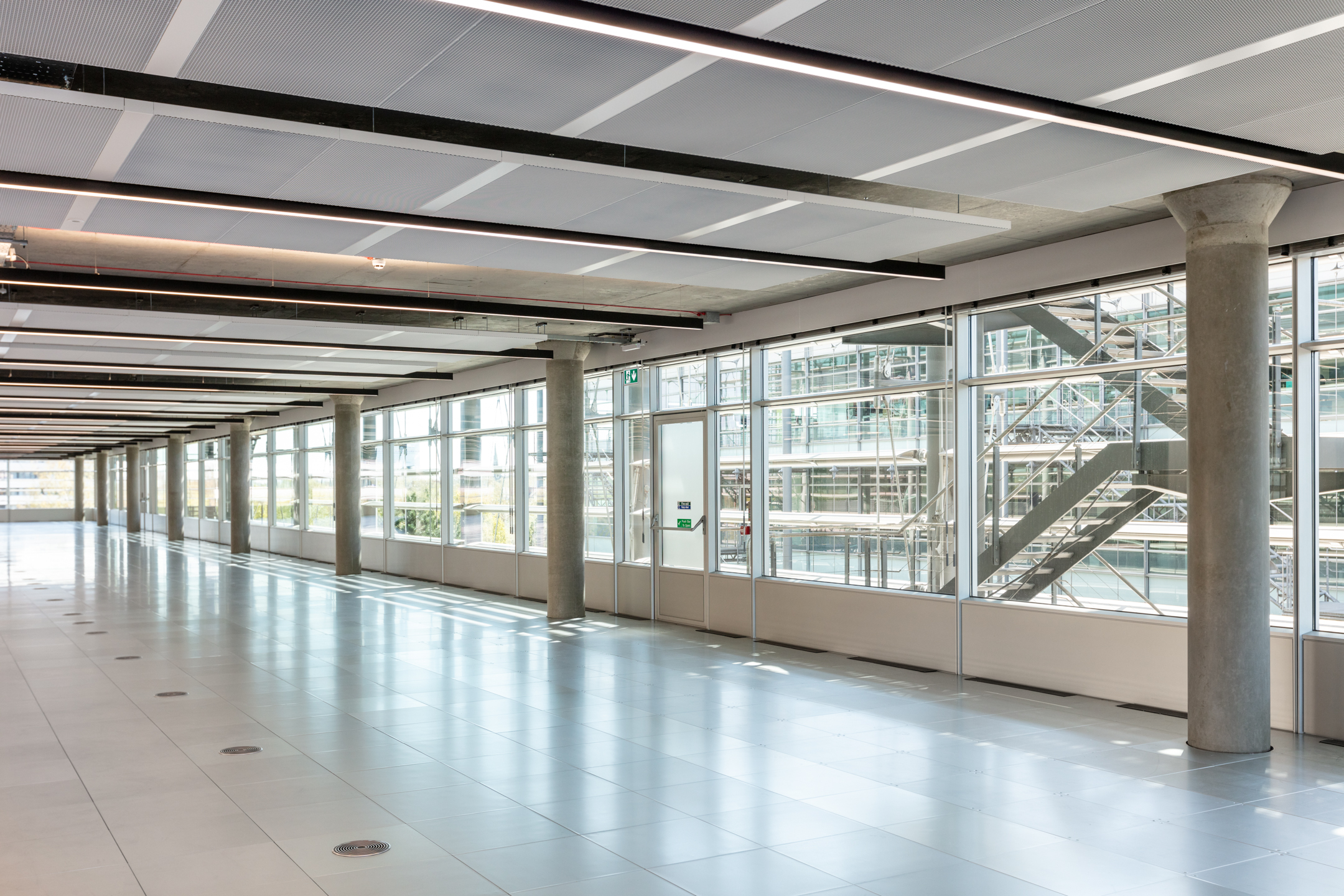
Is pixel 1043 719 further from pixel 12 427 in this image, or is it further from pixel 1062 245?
pixel 12 427

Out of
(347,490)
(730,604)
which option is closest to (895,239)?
(730,604)

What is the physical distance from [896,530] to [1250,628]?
4488 mm

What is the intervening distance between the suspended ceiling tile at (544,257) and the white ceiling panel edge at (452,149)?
5.50ft

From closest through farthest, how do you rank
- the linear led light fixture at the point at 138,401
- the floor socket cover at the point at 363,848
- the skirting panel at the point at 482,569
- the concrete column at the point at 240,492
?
the floor socket cover at the point at 363,848
the skirting panel at the point at 482,569
the linear led light fixture at the point at 138,401
the concrete column at the point at 240,492

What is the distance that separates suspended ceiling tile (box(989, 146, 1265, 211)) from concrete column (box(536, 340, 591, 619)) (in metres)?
8.29

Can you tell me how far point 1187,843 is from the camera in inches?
199

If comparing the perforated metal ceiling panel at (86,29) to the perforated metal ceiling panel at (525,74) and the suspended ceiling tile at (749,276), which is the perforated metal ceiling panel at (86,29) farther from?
the suspended ceiling tile at (749,276)

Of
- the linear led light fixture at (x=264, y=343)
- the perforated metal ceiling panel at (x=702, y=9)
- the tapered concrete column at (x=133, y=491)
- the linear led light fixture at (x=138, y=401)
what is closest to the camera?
the perforated metal ceiling panel at (x=702, y=9)

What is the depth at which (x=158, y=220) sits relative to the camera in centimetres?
693

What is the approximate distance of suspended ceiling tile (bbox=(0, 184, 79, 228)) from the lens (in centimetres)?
622

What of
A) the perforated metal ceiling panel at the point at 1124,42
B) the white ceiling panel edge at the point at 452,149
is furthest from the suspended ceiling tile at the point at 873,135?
the white ceiling panel edge at the point at 452,149

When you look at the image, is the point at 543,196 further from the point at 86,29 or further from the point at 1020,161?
the point at 86,29

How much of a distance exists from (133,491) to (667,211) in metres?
38.6

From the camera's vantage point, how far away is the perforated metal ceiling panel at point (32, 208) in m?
6.22
